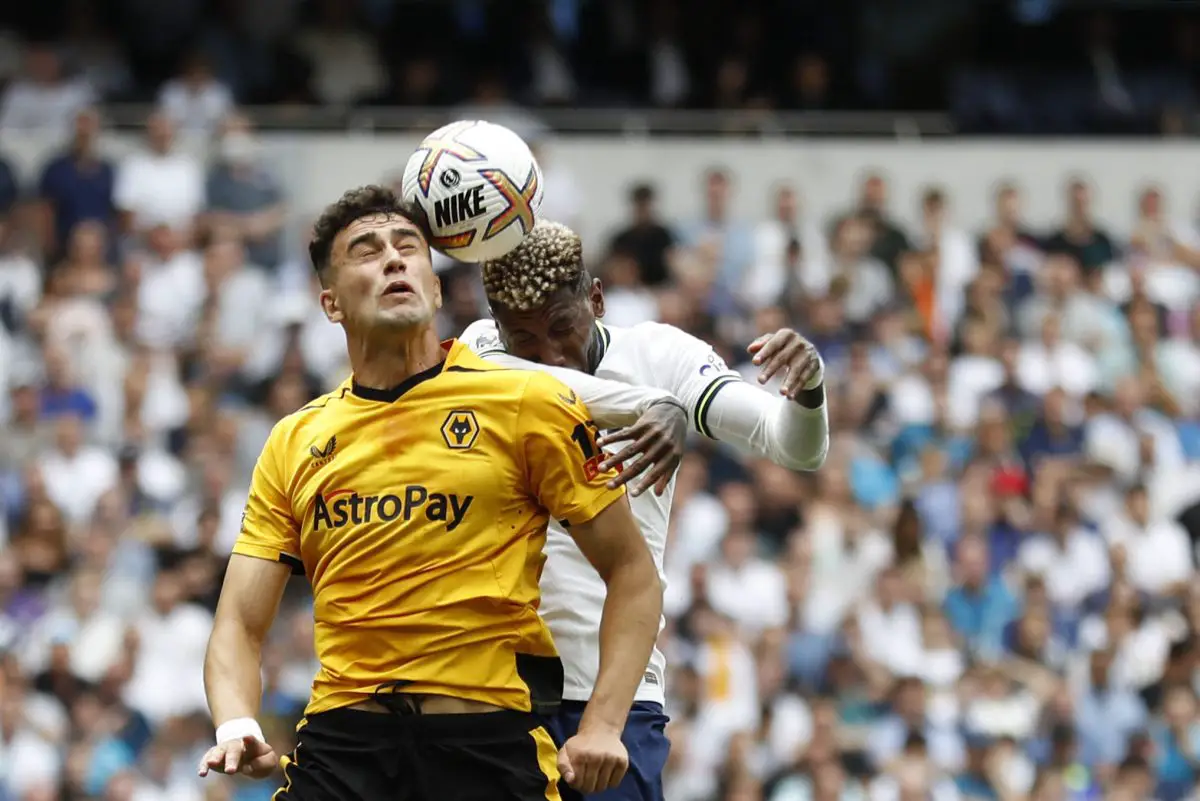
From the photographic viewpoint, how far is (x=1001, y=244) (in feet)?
57.7

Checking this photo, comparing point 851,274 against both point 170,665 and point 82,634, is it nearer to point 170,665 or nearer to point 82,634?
point 170,665

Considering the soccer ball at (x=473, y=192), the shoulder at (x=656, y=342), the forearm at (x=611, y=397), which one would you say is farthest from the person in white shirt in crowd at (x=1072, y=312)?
the forearm at (x=611, y=397)

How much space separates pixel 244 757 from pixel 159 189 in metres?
11.3

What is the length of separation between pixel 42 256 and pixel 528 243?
33.7 feet

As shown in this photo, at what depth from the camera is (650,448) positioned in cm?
555

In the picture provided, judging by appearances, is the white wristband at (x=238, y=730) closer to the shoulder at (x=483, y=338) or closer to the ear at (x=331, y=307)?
the ear at (x=331, y=307)

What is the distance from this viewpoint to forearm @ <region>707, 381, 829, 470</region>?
594 centimetres

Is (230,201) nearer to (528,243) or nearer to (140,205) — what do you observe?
(140,205)

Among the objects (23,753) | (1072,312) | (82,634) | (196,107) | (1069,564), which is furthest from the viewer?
(196,107)

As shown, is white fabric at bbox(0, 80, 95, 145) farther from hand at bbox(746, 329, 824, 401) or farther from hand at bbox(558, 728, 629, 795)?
hand at bbox(558, 728, 629, 795)

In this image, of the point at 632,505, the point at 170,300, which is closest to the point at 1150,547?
the point at 170,300

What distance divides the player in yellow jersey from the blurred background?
278 inches

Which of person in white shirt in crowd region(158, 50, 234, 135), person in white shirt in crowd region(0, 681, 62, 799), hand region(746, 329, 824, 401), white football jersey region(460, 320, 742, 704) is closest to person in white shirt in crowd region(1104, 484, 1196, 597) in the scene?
person in white shirt in crowd region(0, 681, 62, 799)

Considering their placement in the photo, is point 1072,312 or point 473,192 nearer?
point 473,192
